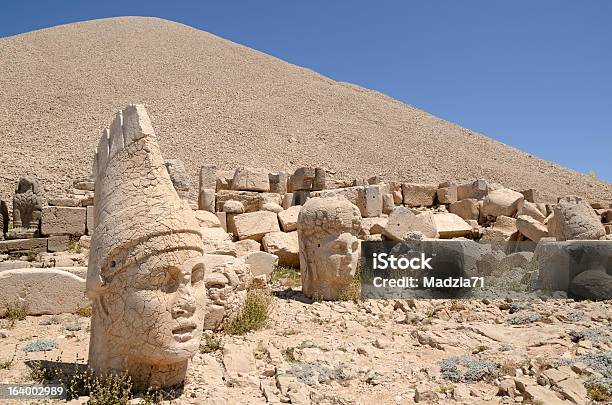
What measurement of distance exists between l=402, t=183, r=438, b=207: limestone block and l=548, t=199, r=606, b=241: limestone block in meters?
5.83

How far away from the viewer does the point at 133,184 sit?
389 cm

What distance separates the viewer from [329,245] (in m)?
7.19

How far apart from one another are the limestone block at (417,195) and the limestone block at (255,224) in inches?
195

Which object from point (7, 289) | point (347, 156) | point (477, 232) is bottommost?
point (7, 289)

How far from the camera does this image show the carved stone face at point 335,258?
7152mm

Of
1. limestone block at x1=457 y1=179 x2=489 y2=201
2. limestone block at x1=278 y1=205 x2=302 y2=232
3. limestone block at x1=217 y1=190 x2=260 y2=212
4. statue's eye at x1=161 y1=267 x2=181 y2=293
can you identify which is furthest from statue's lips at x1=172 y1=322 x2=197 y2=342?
limestone block at x1=457 y1=179 x2=489 y2=201

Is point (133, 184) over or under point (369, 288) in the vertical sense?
over

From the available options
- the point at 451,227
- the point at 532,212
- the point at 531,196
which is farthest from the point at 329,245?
the point at 531,196

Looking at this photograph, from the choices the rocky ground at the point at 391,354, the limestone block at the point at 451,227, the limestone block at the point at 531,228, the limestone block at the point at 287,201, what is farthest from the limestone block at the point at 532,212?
the rocky ground at the point at 391,354

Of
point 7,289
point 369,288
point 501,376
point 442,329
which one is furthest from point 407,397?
point 7,289

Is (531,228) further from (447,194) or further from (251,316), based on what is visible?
(251,316)

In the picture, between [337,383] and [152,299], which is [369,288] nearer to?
[337,383]

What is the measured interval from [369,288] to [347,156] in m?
18.6

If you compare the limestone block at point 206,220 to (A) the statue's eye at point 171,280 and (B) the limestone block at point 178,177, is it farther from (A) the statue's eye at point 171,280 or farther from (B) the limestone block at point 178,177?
(A) the statue's eye at point 171,280
